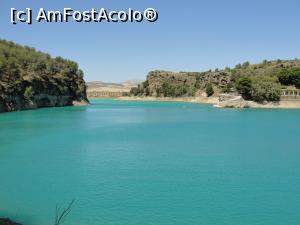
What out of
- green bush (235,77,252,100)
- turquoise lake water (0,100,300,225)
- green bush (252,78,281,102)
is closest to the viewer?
turquoise lake water (0,100,300,225)

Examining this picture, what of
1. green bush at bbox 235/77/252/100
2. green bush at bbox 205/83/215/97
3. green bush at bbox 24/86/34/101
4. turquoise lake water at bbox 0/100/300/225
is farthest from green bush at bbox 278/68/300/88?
turquoise lake water at bbox 0/100/300/225

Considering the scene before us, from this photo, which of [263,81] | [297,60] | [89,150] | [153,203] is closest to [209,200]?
[153,203]

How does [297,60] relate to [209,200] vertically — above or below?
above

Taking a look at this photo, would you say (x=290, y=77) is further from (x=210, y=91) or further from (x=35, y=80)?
(x=35, y=80)

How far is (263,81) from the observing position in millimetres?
116188

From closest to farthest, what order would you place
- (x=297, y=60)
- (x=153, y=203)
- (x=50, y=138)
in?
1. (x=153, y=203)
2. (x=50, y=138)
3. (x=297, y=60)

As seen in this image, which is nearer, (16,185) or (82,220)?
(82,220)

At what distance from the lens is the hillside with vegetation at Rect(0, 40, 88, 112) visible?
98188mm

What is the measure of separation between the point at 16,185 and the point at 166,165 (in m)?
10.5

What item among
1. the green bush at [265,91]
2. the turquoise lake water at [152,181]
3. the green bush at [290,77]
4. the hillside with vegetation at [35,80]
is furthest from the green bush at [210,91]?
the turquoise lake water at [152,181]

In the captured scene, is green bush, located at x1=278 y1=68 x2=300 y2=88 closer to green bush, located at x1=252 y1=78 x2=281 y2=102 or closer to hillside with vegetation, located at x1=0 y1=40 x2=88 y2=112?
green bush, located at x1=252 y1=78 x2=281 y2=102

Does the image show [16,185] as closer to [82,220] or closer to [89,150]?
[82,220]

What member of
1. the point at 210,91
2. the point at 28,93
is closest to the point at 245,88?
the point at 28,93


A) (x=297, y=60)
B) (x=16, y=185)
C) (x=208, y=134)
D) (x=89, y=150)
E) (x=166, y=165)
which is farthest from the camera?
(x=297, y=60)
